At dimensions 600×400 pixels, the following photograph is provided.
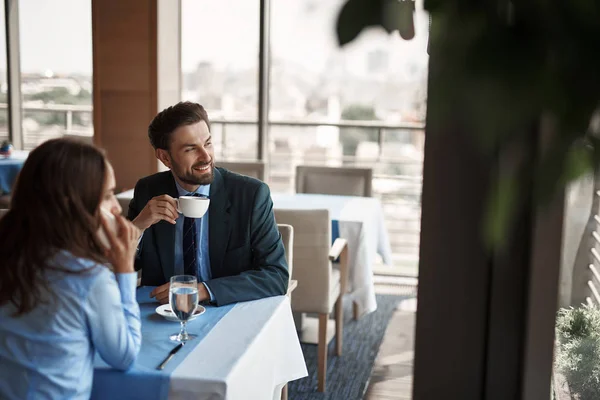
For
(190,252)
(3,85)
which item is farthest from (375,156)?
(190,252)

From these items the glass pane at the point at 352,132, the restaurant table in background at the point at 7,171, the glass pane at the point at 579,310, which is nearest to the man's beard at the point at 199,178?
the glass pane at the point at 579,310

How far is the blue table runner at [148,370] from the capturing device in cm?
150

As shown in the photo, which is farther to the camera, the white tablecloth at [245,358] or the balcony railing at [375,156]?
the balcony railing at [375,156]

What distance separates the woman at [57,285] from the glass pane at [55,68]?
496cm

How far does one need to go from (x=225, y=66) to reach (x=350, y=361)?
10.7 feet

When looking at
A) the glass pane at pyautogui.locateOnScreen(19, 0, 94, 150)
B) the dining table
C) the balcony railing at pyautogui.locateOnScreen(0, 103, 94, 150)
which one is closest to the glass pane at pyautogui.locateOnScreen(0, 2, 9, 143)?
the balcony railing at pyautogui.locateOnScreen(0, 103, 94, 150)

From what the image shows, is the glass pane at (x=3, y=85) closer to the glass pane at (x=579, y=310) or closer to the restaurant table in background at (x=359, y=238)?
the restaurant table in background at (x=359, y=238)

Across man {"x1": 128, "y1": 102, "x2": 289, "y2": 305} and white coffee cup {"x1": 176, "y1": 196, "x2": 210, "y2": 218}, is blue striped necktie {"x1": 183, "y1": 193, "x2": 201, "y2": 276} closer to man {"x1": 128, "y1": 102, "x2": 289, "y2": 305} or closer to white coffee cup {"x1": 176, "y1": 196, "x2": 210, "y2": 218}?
man {"x1": 128, "y1": 102, "x2": 289, "y2": 305}

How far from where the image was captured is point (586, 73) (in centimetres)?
32

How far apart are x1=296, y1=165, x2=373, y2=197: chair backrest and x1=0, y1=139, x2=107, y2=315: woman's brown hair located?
3156mm

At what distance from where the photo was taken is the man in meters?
2.22

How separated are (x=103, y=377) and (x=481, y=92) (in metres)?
1.38

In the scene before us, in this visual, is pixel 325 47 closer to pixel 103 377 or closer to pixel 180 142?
pixel 103 377

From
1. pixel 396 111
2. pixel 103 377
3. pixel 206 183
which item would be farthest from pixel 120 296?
pixel 396 111
